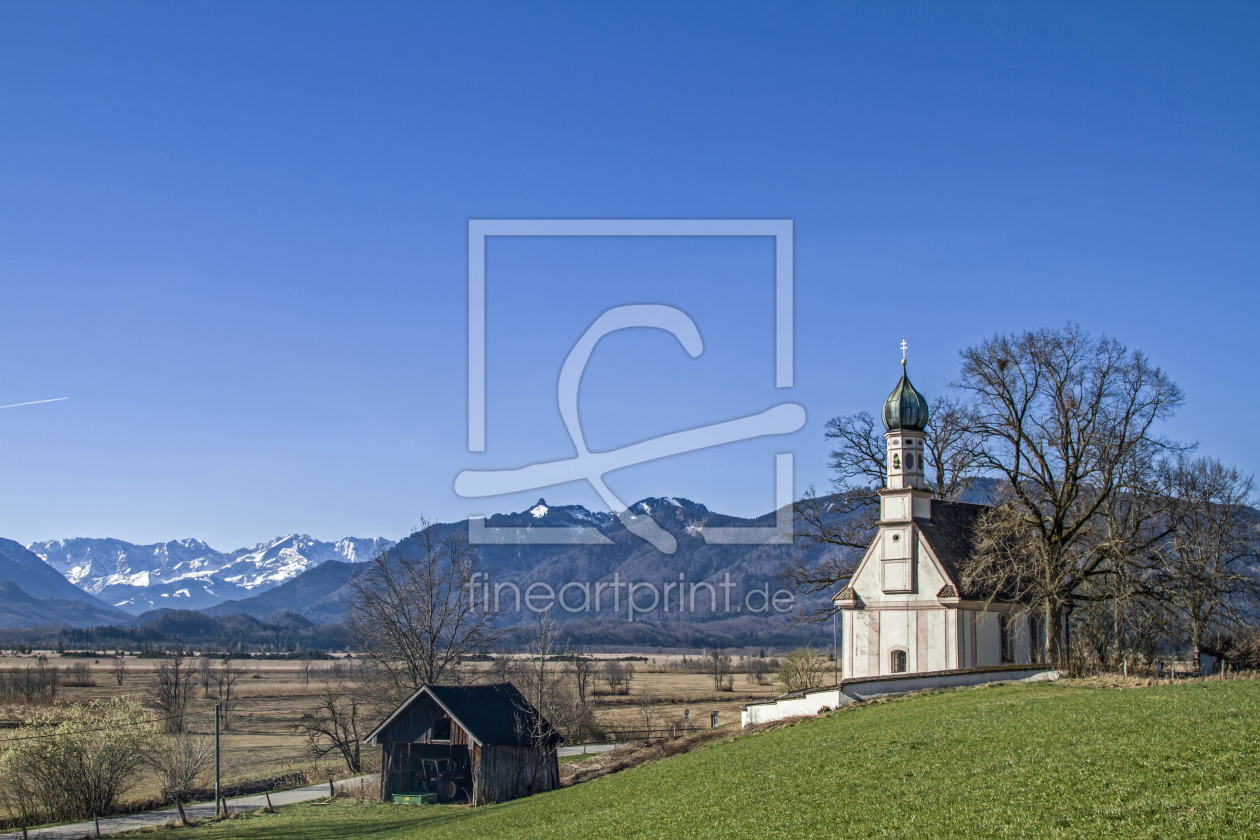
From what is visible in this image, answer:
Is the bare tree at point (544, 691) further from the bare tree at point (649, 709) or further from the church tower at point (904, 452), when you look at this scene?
the church tower at point (904, 452)

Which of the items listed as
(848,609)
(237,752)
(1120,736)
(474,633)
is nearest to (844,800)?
(1120,736)

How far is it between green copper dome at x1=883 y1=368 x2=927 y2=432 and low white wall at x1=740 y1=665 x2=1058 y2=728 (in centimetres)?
1347

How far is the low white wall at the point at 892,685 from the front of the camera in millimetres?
39938

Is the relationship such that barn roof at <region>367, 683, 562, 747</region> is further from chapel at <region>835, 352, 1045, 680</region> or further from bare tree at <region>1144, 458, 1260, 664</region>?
bare tree at <region>1144, 458, 1260, 664</region>

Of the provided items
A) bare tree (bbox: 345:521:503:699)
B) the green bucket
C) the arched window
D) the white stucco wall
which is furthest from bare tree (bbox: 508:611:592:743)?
the arched window

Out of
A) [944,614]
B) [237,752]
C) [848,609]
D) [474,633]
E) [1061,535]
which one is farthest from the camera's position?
[237,752]

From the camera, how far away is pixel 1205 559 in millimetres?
54000

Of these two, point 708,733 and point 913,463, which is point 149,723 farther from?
point 913,463

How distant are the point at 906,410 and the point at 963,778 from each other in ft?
103

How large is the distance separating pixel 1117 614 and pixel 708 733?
1710cm

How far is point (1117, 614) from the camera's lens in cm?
4422

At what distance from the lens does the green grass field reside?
16438mm

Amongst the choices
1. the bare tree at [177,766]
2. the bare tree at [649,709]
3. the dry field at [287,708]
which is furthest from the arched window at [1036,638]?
the bare tree at [177,766]

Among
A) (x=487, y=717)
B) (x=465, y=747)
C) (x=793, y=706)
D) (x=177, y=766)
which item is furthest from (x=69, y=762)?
(x=793, y=706)
